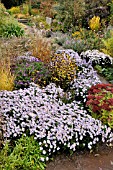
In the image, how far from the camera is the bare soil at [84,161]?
12.6 ft

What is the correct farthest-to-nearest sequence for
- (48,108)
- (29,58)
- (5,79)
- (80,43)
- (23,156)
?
(80,43)
(29,58)
(5,79)
(48,108)
(23,156)

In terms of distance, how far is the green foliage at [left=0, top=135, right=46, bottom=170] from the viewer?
11.6ft

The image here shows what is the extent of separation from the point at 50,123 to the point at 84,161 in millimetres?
712

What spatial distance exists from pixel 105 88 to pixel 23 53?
2518 mm

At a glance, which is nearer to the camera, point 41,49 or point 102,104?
point 102,104

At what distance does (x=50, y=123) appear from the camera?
4020 mm

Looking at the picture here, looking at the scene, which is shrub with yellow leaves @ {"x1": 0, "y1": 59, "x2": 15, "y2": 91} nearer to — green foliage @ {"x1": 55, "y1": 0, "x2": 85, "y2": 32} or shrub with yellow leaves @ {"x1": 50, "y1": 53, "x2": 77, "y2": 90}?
shrub with yellow leaves @ {"x1": 50, "y1": 53, "x2": 77, "y2": 90}

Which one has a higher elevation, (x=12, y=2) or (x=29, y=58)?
(x=29, y=58)

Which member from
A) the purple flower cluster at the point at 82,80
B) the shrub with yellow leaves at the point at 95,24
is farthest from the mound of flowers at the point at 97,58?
the shrub with yellow leaves at the point at 95,24

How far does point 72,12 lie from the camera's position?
37.3 feet

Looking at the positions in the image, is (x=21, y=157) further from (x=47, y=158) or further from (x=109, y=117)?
(x=109, y=117)

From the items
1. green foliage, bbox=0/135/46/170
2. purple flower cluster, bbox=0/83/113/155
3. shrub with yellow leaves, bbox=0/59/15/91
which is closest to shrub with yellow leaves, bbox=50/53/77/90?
shrub with yellow leaves, bbox=0/59/15/91

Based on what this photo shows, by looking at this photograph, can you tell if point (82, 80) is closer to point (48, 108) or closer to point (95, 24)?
point (48, 108)

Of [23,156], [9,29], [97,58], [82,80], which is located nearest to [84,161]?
[23,156]
